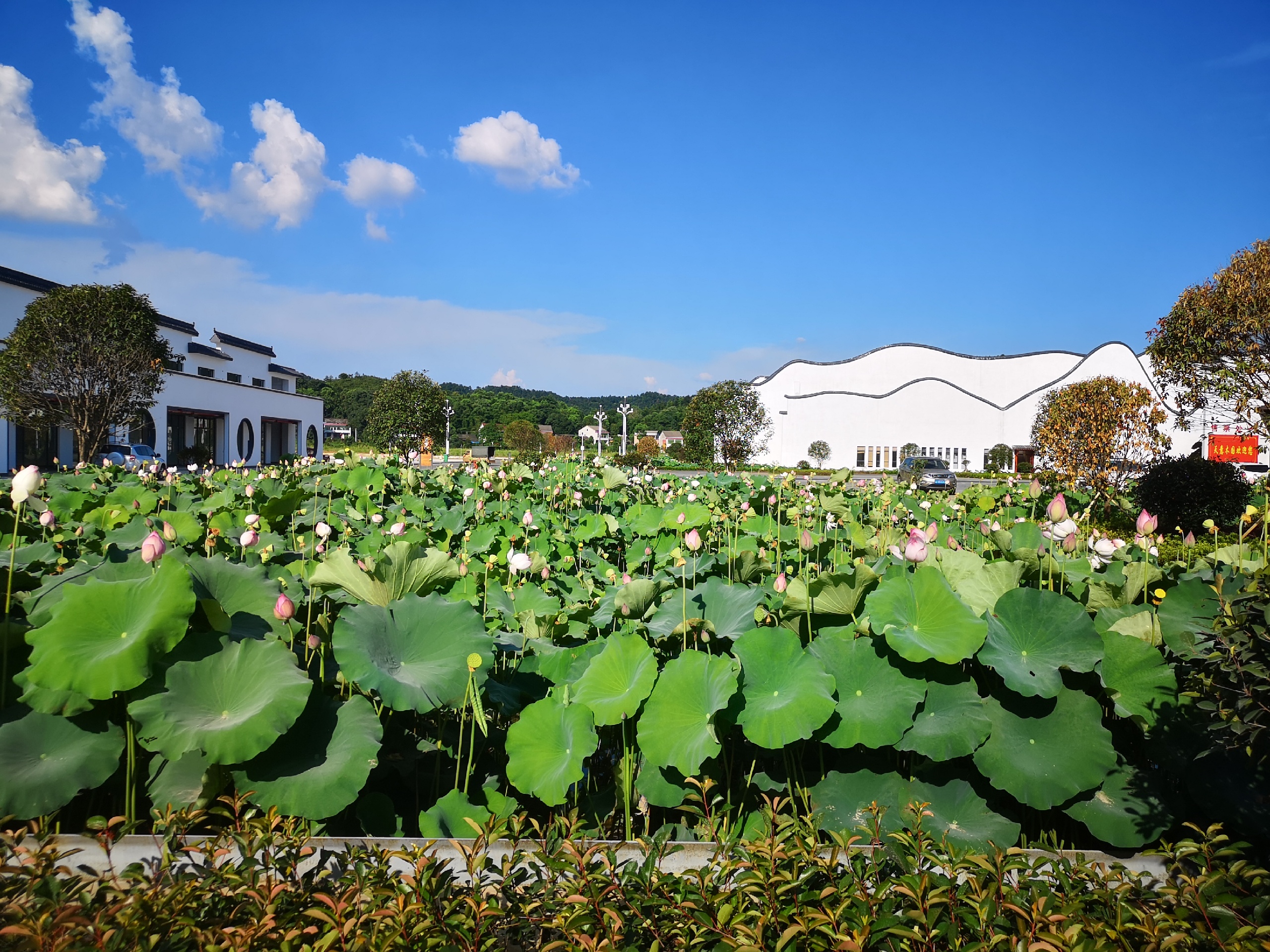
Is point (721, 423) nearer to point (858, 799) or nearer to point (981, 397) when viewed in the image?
point (981, 397)

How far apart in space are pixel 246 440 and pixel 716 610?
30.1m

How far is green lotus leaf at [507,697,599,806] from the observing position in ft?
5.45

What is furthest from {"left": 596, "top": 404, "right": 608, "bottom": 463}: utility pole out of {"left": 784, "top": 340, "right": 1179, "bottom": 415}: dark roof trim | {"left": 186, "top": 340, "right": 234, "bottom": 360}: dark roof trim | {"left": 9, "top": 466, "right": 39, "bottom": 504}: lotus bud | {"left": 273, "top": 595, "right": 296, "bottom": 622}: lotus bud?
{"left": 186, "top": 340, "right": 234, "bottom": 360}: dark roof trim

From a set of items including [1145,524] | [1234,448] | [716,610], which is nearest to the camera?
[716,610]

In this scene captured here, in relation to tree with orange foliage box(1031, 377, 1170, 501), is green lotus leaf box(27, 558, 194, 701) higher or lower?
lower

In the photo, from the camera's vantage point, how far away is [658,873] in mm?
1347

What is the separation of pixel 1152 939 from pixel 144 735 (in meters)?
1.82

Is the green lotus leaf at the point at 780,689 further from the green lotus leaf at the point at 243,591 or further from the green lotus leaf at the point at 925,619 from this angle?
the green lotus leaf at the point at 243,591

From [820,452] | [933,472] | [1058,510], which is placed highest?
[820,452]

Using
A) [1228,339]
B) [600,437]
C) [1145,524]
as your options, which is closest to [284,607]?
[1145,524]

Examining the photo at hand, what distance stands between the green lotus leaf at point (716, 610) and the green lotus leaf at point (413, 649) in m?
0.55

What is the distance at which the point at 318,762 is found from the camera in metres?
1.57

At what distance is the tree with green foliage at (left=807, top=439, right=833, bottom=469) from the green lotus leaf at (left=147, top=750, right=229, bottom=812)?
39377mm

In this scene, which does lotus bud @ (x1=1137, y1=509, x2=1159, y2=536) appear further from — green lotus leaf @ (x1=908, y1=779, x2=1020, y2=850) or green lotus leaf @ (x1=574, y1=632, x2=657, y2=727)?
green lotus leaf @ (x1=574, y1=632, x2=657, y2=727)
